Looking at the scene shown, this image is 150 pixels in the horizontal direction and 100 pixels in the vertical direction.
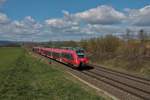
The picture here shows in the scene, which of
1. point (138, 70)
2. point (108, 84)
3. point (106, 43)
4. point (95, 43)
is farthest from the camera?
point (95, 43)

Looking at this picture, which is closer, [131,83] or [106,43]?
[131,83]

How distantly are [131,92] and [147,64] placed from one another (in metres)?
14.9

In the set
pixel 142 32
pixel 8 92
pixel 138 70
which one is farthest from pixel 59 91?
pixel 142 32

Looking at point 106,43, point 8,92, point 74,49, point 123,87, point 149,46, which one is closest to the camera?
point 8,92

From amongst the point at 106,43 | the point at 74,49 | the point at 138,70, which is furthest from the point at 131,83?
the point at 106,43

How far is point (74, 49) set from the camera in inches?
1436

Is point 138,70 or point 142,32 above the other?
point 142,32

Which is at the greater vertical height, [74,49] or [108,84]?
[74,49]

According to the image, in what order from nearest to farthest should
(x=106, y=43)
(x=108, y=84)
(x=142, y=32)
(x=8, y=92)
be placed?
(x=8, y=92), (x=108, y=84), (x=142, y=32), (x=106, y=43)

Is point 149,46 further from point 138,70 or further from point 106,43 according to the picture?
point 106,43

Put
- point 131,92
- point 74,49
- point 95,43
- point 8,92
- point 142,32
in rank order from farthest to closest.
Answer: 1. point 95,43
2. point 142,32
3. point 74,49
4. point 131,92
5. point 8,92

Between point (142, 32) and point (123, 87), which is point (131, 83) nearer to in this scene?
point (123, 87)

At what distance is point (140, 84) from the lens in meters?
22.7

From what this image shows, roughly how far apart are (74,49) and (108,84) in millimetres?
14117
